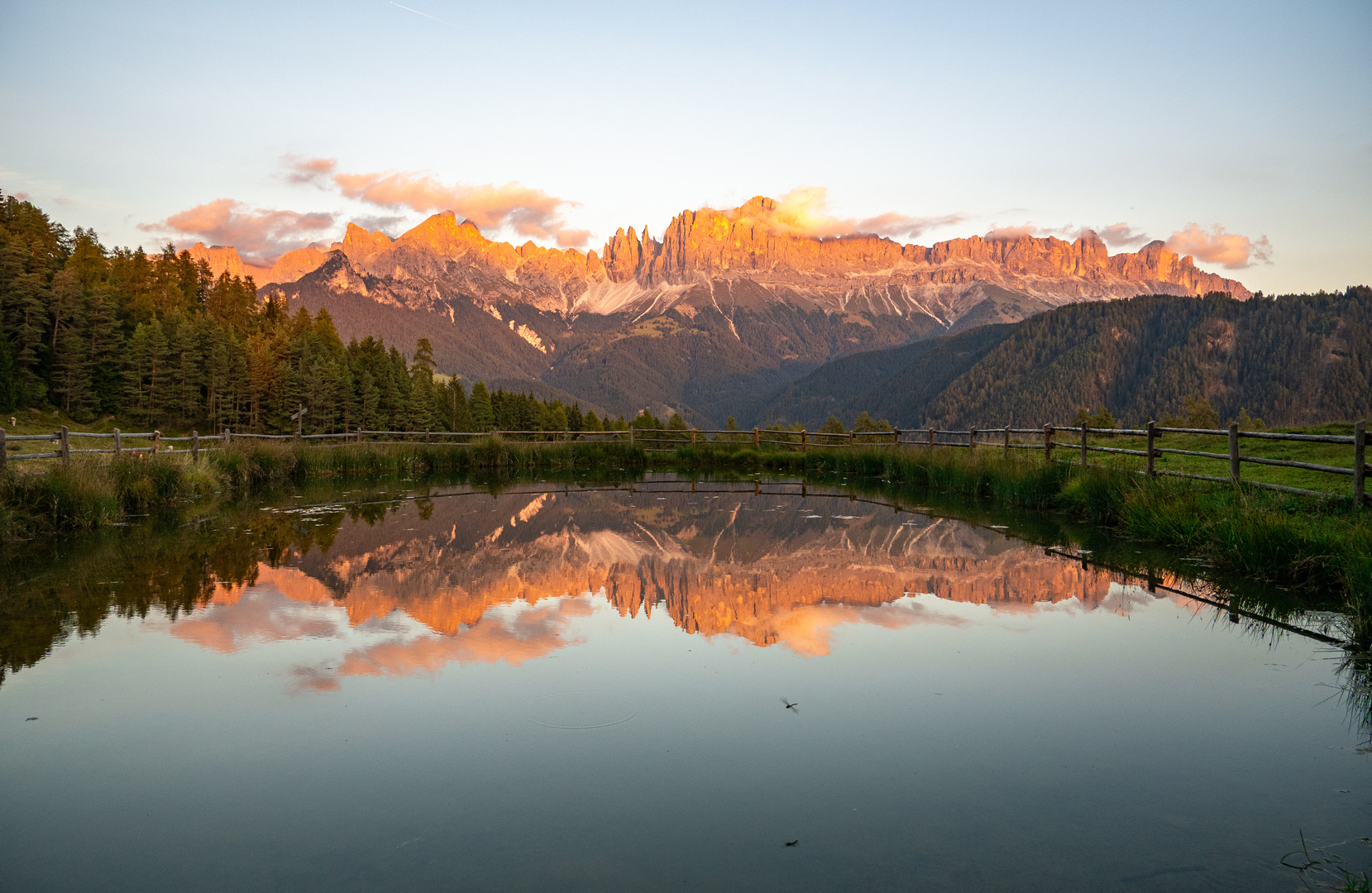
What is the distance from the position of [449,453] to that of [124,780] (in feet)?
90.6

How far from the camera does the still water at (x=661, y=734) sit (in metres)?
3.39

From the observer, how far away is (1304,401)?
171500mm

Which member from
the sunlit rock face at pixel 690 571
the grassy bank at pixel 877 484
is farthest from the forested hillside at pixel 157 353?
the sunlit rock face at pixel 690 571

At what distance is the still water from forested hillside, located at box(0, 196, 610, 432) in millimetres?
69206

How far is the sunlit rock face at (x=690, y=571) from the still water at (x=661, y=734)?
3.4 inches

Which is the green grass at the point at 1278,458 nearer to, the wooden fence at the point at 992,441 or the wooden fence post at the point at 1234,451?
the wooden fence at the point at 992,441

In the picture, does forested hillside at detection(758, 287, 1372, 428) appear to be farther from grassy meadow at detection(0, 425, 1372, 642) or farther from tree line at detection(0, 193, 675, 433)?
grassy meadow at detection(0, 425, 1372, 642)

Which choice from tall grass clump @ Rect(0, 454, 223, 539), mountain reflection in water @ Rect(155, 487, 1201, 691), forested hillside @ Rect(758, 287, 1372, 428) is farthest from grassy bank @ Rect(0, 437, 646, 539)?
forested hillside @ Rect(758, 287, 1372, 428)

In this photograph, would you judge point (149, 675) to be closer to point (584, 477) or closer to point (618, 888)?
point (618, 888)

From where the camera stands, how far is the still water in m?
3.39

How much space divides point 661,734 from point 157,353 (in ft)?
264

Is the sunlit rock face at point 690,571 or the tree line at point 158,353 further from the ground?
the tree line at point 158,353

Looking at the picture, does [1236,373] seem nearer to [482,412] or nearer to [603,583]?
[482,412]

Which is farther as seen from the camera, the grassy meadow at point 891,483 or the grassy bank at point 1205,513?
the grassy meadow at point 891,483
